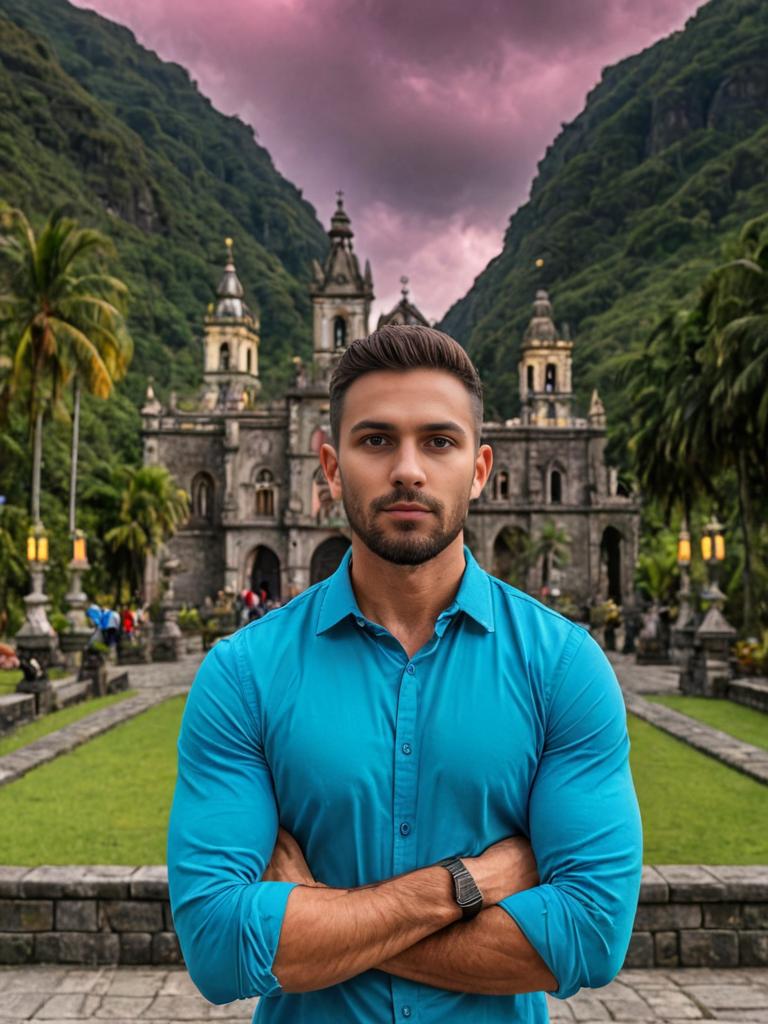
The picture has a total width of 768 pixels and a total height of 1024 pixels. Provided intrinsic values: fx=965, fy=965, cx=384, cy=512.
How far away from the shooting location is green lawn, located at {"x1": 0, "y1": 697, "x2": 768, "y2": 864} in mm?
5875

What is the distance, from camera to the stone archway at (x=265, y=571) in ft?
155

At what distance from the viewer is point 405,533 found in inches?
72.4

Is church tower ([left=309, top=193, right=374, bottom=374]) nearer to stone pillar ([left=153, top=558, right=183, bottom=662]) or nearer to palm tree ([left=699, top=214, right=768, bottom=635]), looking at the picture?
stone pillar ([left=153, top=558, right=183, bottom=662])

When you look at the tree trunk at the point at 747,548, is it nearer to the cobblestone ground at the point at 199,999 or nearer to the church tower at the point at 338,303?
the cobblestone ground at the point at 199,999

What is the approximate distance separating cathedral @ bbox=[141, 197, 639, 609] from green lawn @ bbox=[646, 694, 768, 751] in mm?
Result: 29462

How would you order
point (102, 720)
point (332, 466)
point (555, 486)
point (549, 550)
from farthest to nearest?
point (555, 486), point (549, 550), point (102, 720), point (332, 466)

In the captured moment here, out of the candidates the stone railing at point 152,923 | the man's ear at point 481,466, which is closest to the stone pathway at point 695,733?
the stone railing at point 152,923

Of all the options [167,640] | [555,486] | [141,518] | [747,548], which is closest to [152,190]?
[555,486]

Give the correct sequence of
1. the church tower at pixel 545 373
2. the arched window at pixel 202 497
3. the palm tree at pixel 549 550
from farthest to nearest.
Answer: the church tower at pixel 545 373 < the arched window at pixel 202 497 < the palm tree at pixel 549 550

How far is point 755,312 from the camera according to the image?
2066cm

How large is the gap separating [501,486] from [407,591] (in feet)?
152

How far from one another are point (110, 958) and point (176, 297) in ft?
231

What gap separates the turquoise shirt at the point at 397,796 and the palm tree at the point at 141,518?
1371 inches

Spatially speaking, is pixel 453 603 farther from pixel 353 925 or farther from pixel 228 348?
pixel 228 348
